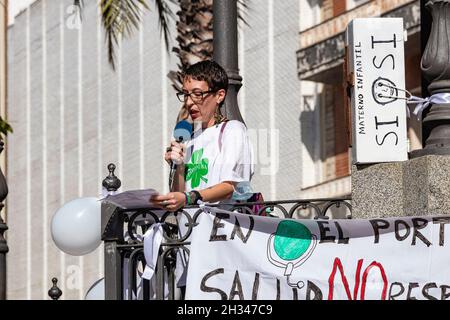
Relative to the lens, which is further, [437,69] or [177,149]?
[437,69]

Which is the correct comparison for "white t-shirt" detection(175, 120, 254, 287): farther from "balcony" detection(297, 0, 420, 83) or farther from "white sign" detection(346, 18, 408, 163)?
"balcony" detection(297, 0, 420, 83)

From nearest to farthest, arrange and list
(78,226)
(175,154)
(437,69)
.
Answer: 1. (175,154)
2. (437,69)
3. (78,226)

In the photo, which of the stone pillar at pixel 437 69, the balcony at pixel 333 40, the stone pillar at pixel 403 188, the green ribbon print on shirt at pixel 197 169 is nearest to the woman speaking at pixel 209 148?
the green ribbon print on shirt at pixel 197 169

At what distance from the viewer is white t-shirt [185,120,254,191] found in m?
9.74

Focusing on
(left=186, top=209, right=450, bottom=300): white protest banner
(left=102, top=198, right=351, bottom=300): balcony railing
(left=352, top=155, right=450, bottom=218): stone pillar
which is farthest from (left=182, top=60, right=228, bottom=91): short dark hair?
(left=352, top=155, right=450, bottom=218): stone pillar

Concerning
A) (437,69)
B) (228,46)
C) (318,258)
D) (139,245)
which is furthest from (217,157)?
(228,46)

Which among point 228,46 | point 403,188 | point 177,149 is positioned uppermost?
point 228,46

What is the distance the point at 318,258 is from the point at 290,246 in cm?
16

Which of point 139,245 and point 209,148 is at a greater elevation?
point 209,148

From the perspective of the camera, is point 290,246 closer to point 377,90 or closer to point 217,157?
point 217,157

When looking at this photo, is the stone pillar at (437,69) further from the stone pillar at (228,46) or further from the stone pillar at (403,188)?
the stone pillar at (228,46)

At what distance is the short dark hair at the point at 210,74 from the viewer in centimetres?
992

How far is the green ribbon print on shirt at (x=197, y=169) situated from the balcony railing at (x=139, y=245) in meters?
0.21

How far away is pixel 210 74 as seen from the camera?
9.95m
